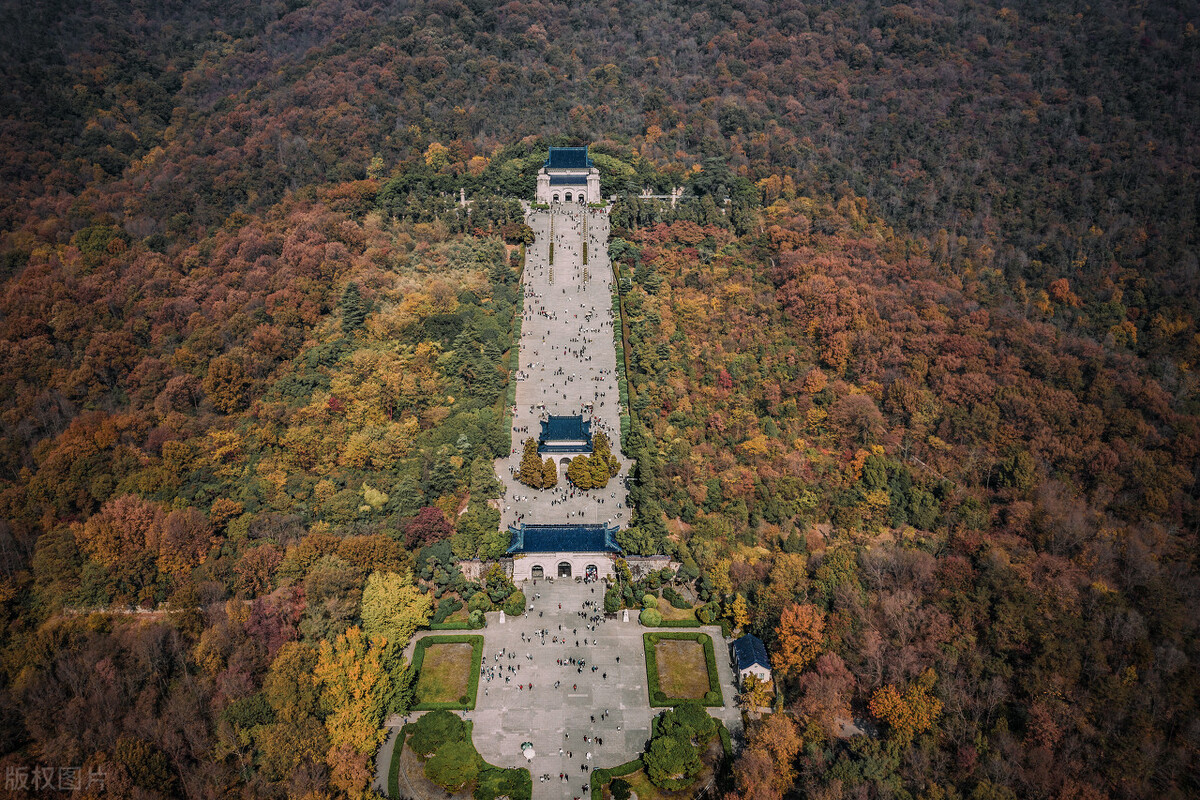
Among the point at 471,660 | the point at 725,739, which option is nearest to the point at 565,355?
the point at 471,660

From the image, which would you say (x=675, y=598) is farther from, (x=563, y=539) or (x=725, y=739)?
(x=725, y=739)

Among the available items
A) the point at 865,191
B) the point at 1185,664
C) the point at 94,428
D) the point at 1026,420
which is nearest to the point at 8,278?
the point at 94,428

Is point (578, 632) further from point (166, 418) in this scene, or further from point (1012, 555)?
point (166, 418)

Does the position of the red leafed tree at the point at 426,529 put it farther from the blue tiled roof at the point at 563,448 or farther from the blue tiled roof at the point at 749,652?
the blue tiled roof at the point at 749,652

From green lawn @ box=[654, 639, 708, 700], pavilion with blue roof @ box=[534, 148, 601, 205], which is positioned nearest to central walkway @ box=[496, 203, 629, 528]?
pavilion with blue roof @ box=[534, 148, 601, 205]

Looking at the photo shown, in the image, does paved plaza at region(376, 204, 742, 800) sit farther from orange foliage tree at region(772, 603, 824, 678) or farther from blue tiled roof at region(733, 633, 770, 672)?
orange foliage tree at region(772, 603, 824, 678)
